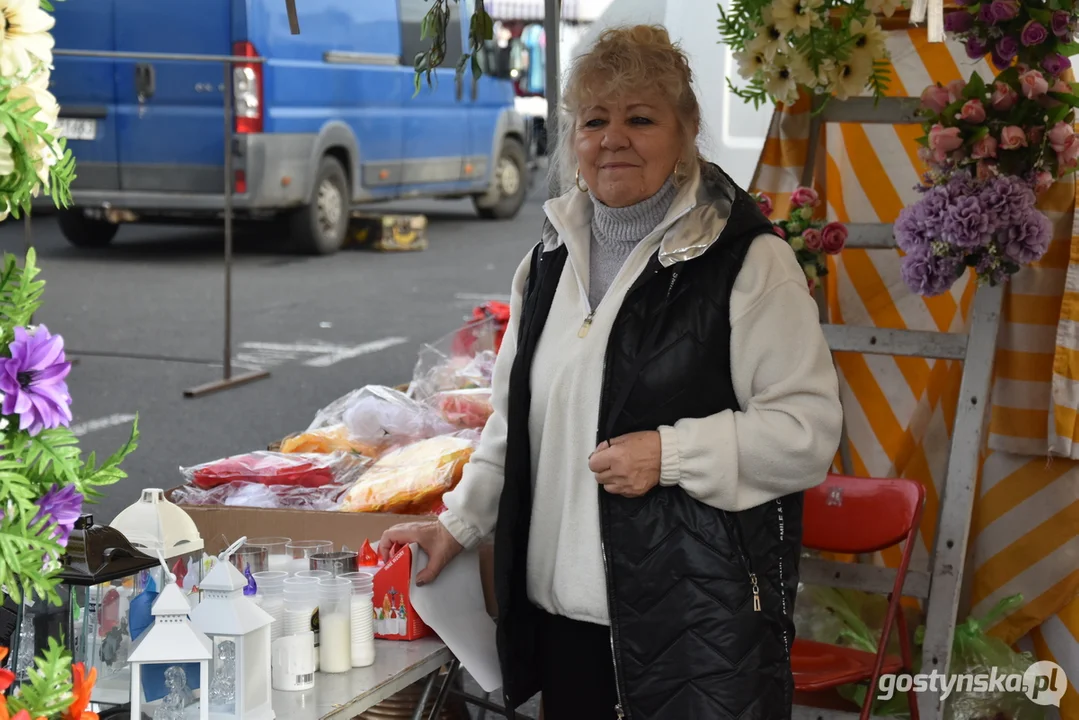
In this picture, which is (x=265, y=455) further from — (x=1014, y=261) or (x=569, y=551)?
(x=1014, y=261)

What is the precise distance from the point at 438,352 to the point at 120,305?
6.37 m

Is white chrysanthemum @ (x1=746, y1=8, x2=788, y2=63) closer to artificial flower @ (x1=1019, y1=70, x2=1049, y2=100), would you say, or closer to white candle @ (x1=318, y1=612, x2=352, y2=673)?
artificial flower @ (x1=1019, y1=70, x2=1049, y2=100)

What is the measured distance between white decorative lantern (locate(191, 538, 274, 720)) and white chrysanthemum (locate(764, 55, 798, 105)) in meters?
2.09

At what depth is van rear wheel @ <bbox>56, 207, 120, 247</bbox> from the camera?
1284 centimetres

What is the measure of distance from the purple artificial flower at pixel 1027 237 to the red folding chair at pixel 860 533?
0.61 metres

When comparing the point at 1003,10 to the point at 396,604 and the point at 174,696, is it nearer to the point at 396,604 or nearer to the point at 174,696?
the point at 396,604

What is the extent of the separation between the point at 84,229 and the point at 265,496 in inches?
421

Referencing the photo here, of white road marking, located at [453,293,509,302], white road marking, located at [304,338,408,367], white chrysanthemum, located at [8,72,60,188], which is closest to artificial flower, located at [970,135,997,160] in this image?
white chrysanthemum, located at [8,72,60,188]

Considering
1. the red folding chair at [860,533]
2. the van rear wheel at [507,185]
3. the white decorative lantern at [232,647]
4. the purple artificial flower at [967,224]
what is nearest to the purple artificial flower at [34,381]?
the white decorative lantern at [232,647]

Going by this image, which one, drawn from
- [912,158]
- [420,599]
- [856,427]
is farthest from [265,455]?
[912,158]

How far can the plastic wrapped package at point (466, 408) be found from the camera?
149 inches

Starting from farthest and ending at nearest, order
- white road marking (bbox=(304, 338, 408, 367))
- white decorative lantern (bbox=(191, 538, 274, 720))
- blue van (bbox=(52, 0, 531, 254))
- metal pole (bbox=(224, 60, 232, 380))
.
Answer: blue van (bbox=(52, 0, 531, 254)) < white road marking (bbox=(304, 338, 408, 367)) < metal pole (bbox=(224, 60, 232, 380)) < white decorative lantern (bbox=(191, 538, 274, 720))

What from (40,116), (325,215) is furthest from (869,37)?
(325,215)

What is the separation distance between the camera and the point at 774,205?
3.94m
